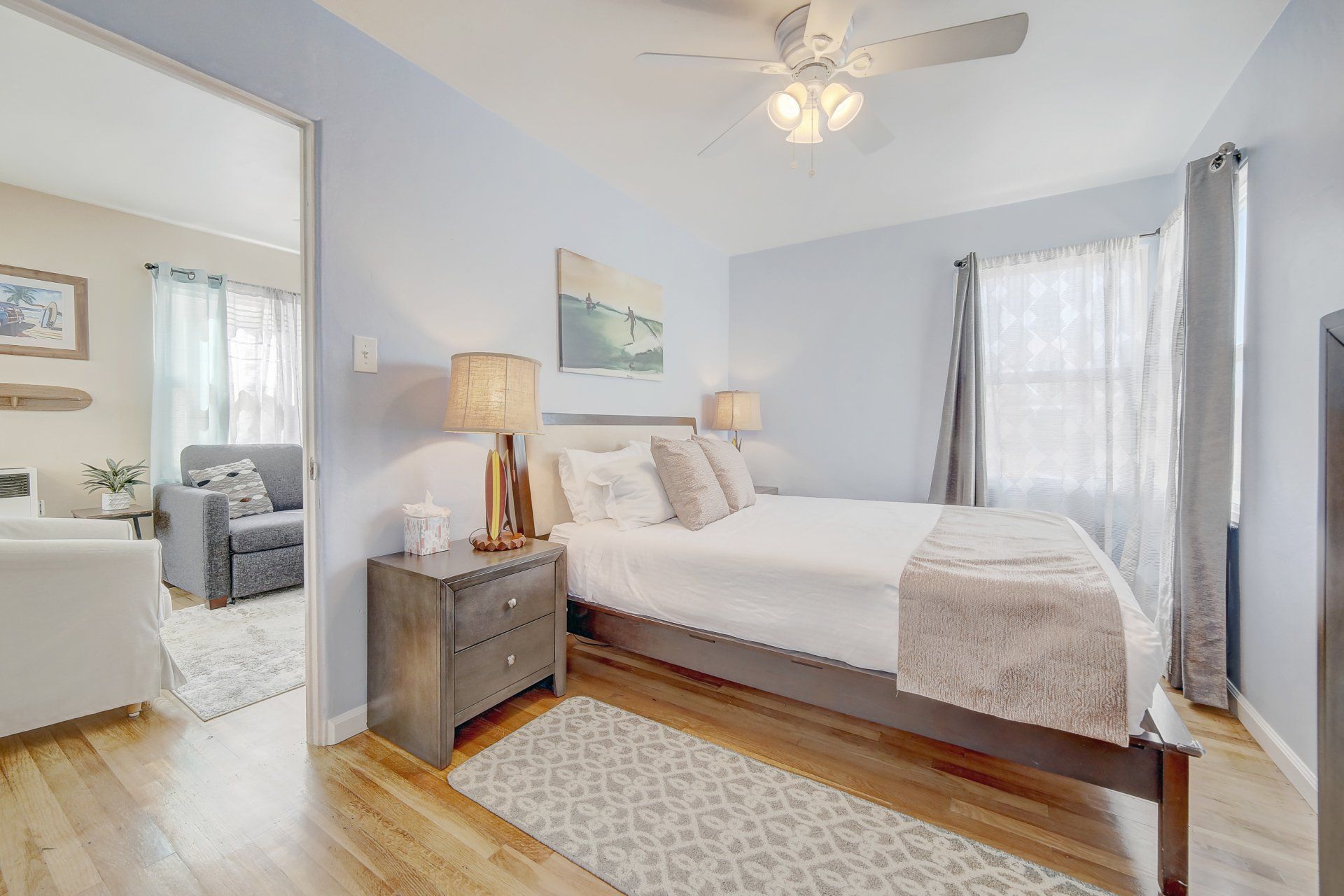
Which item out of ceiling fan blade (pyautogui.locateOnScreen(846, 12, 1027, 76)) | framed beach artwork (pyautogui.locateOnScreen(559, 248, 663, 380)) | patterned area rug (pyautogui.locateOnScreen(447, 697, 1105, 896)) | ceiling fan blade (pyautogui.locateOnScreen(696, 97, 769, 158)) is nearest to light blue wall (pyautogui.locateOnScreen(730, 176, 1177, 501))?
framed beach artwork (pyautogui.locateOnScreen(559, 248, 663, 380))

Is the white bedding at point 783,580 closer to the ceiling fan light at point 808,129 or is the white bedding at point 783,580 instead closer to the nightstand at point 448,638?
the nightstand at point 448,638

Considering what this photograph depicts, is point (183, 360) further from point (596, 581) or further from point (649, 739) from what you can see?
point (649, 739)

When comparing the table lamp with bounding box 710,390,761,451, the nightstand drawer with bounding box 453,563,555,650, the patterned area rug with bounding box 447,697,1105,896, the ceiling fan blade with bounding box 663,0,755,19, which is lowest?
the patterned area rug with bounding box 447,697,1105,896

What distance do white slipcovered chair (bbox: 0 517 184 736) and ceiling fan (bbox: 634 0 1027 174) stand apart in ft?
8.39

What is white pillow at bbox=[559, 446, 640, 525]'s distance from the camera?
2.49m

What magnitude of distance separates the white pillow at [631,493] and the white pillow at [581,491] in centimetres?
4

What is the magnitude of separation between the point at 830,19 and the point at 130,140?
11.1ft

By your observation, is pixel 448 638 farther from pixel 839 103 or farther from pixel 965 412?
pixel 965 412

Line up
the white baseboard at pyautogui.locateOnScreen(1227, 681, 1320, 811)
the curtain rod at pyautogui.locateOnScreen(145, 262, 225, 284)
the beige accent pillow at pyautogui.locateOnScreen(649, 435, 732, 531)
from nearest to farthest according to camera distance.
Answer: the white baseboard at pyautogui.locateOnScreen(1227, 681, 1320, 811)
the beige accent pillow at pyautogui.locateOnScreen(649, 435, 732, 531)
the curtain rod at pyautogui.locateOnScreen(145, 262, 225, 284)

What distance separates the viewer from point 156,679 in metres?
1.98

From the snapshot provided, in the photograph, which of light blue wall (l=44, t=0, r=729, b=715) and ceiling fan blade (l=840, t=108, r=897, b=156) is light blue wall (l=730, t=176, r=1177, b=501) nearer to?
ceiling fan blade (l=840, t=108, r=897, b=156)

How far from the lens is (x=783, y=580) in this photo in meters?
1.78

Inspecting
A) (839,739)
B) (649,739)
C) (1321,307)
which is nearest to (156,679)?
(649,739)

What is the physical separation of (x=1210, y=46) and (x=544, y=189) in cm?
276
